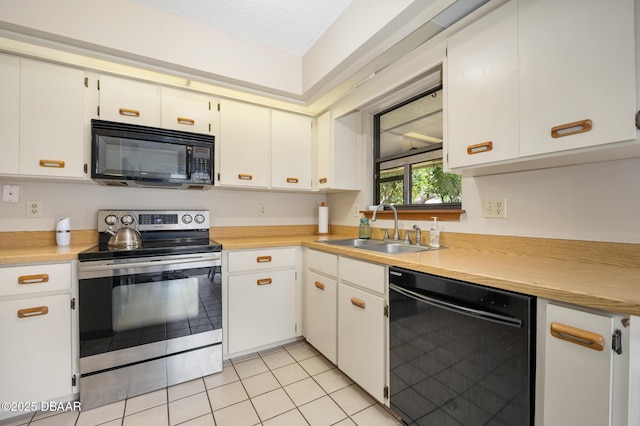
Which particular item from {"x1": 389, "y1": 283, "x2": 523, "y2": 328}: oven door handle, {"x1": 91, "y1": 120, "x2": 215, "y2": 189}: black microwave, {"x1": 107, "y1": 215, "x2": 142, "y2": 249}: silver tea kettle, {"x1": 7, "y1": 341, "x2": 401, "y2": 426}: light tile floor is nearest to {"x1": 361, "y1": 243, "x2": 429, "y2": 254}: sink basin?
{"x1": 389, "y1": 283, "x2": 523, "y2": 328}: oven door handle

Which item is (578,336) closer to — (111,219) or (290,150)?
(290,150)

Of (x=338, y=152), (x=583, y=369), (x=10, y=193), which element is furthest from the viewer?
(x=338, y=152)

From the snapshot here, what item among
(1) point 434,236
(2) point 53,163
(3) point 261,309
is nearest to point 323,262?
(3) point 261,309

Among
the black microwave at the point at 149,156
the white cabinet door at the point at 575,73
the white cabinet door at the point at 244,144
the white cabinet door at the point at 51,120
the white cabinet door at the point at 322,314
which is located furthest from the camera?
the white cabinet door at the point at 244,144

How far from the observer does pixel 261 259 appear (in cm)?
209

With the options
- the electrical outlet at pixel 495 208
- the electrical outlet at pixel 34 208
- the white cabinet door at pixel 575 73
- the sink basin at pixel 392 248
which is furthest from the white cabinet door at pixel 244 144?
the white cabinet door at pixel 575 73

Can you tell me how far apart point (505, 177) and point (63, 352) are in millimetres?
2660

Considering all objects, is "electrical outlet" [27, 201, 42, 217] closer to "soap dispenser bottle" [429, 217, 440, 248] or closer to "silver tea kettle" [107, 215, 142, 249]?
"silver tea kettle" [107, 215, 142, 249]

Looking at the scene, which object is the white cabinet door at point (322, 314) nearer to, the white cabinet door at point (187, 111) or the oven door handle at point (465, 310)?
the oven door handle at point (465, 310)

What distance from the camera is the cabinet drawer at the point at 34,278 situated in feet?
4.60

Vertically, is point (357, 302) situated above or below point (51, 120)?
below

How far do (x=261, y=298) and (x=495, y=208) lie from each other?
170 cm

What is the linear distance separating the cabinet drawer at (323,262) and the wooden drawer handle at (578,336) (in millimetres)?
1177

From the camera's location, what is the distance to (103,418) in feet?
4.83
